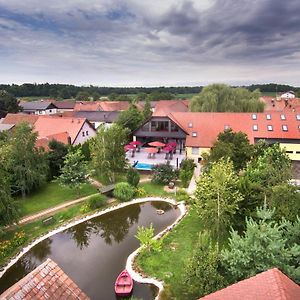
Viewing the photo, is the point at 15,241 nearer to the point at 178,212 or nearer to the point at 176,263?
the point at 176,263

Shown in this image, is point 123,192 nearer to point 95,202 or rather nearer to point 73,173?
point 95,202

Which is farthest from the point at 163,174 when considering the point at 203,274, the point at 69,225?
the point at 203,274

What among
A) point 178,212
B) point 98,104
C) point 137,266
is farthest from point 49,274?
point 98,104

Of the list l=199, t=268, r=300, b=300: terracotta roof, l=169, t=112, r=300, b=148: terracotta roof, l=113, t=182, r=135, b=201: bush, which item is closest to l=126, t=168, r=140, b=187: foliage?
l=113, t=182, r=135, b=201: bush

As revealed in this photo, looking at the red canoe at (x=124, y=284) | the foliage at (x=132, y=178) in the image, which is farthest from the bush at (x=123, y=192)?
the red canoe at (x=124, y=284)

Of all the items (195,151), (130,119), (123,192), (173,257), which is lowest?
(173,257)

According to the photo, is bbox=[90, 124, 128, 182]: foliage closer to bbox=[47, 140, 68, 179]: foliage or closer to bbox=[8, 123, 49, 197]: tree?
bbox=[47, 140, 68, 179]: foliage
